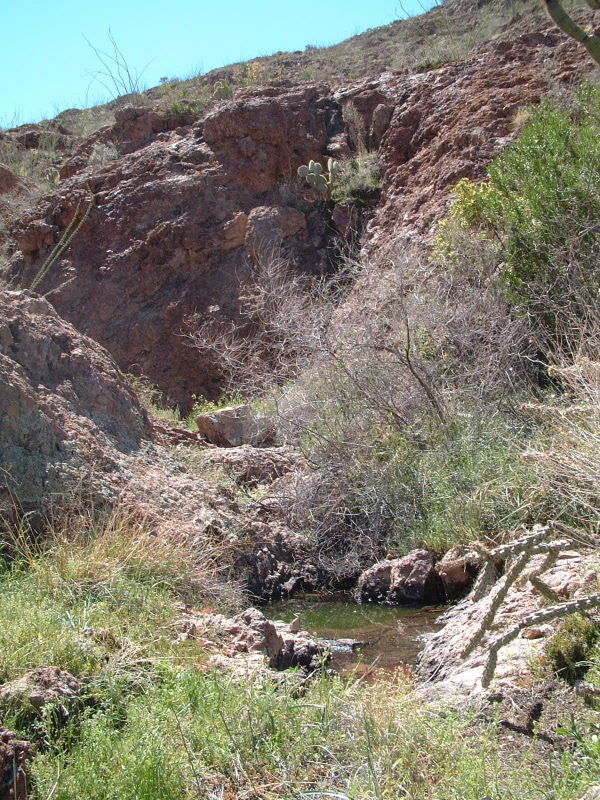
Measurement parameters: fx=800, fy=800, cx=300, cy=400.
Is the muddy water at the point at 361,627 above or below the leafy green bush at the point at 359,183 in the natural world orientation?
below

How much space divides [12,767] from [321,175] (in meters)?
16.0

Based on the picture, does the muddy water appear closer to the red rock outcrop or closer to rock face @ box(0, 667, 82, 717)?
rock face @ box(0, 667, 82, 717)

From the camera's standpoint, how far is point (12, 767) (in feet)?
10.6

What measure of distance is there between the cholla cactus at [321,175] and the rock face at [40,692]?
50.1 feet

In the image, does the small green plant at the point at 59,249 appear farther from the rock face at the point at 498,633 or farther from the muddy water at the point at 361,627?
the rock face at the point at 498,633

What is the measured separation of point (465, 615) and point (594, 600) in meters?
2.39

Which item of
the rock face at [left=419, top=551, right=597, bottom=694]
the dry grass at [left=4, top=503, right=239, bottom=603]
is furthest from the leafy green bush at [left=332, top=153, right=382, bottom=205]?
the rock face at [left=419, top=551, right=597, bottom=694]

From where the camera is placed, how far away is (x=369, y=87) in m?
19.9

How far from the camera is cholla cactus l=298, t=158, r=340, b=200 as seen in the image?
17.7 metres

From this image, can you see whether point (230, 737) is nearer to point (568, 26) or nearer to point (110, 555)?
point (110, 555)

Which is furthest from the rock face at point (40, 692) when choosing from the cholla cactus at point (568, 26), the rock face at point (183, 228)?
the rock face at point (183, 228)

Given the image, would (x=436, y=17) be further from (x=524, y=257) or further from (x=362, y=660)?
(x=362, y=660)

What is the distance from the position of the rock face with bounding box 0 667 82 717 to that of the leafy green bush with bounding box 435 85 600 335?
6812mm

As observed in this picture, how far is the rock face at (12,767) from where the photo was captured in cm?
319
